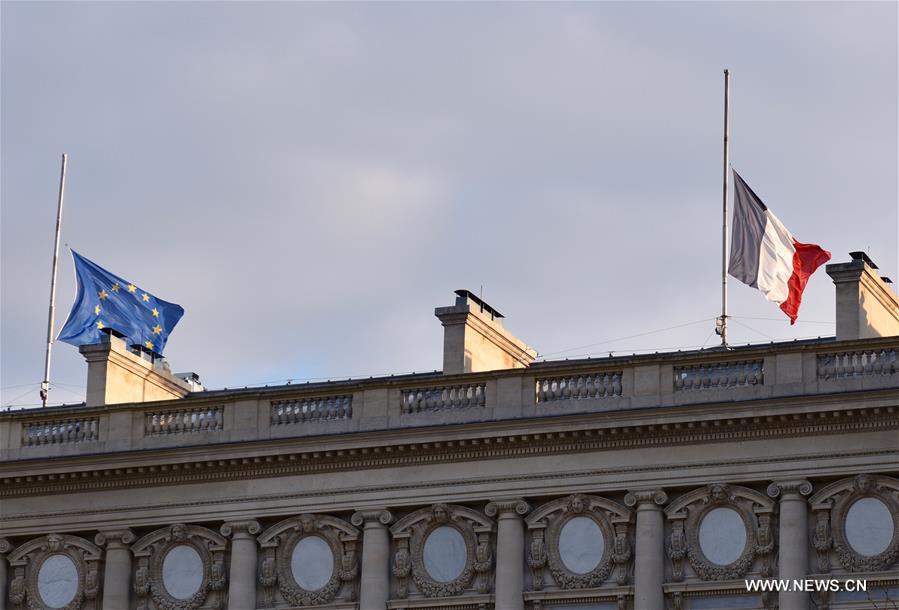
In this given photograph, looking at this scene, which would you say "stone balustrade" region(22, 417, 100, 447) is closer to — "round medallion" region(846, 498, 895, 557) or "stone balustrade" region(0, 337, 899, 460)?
"stone balustrade" region(0, 337, 899, 460)

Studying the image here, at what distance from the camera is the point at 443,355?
6184cm

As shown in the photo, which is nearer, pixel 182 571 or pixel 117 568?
pixel 182 571

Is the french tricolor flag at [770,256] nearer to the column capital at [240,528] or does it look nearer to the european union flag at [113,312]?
the column capital at [240,528]

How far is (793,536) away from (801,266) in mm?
8132

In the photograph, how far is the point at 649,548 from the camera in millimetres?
57531

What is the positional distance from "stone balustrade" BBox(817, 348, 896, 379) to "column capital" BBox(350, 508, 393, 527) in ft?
31.2

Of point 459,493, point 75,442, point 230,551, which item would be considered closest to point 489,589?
point 459,493

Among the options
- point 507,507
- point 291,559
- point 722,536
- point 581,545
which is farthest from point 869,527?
point 291,559

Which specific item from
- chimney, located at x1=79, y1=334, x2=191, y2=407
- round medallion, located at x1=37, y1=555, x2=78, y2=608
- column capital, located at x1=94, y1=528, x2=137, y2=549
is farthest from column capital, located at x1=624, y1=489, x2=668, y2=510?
chimney, located at x1=79, y1=334, x2=191, y2=407

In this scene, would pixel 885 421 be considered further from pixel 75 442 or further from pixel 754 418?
pixel 75 442

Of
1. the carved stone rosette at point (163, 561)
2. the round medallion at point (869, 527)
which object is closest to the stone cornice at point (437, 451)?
the carved stone rosette at point (163, 561)

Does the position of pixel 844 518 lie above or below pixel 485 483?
below

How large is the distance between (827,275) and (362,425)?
10225mm

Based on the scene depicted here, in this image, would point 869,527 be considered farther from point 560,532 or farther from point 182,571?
point 182,571
